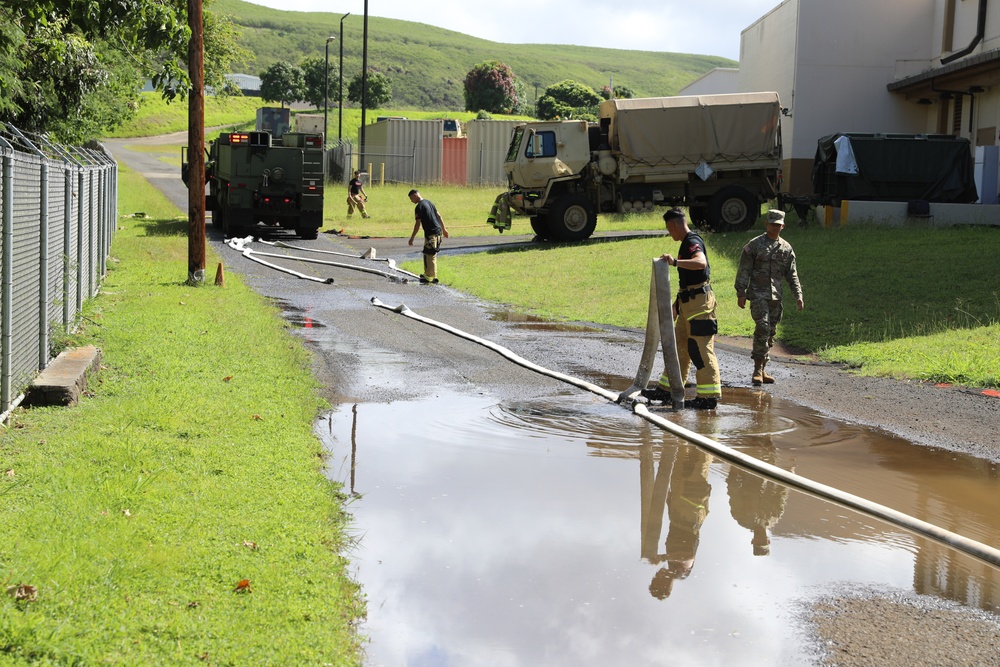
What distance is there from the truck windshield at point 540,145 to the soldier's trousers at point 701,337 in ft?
54.7

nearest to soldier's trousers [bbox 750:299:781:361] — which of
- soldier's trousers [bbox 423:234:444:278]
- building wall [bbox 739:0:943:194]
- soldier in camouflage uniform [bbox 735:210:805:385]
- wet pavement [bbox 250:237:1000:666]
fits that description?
soldier in camouflage uniform [bbox 735:210:805:385]

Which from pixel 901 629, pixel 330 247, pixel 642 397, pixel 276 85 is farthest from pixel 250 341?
pixel 276 85

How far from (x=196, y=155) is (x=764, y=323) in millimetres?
10310

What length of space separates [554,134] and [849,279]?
35.4 ft

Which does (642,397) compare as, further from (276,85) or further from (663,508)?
(276,85)

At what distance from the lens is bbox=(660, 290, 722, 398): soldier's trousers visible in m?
9.82

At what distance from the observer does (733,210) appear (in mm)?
27109

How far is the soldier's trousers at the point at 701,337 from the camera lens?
9820 millimetres

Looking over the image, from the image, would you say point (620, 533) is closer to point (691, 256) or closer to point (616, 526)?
point (616, 526)

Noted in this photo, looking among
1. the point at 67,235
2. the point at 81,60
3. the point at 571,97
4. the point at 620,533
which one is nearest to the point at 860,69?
the point at 81,60

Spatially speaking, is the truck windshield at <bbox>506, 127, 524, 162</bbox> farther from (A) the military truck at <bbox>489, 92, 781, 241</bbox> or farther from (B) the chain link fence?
(B) the chain link fence

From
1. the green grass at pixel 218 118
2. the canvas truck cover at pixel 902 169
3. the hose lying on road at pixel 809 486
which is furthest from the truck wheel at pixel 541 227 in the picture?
the green grass at pixel 218 118

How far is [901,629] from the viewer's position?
487 cm

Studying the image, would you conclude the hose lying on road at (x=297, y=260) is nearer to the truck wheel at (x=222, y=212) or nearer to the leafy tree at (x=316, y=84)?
the truck wheel at (x=222, y=212)
